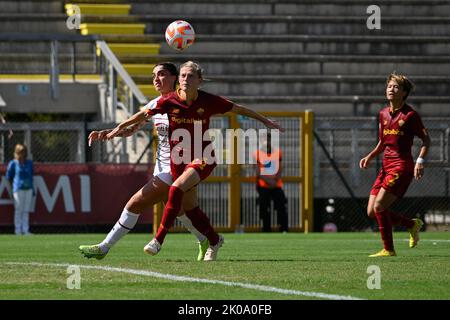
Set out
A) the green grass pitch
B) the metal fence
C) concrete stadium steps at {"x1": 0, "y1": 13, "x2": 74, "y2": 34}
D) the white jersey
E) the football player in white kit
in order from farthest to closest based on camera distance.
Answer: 1. concrete stadium steps at {"x1": 0, "y1": 13, "x2": 74, "y2": 34}
2. the metal fence
3. the white jersey
4. the football player in white kit
5. the green grass pitch

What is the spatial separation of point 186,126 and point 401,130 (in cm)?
271

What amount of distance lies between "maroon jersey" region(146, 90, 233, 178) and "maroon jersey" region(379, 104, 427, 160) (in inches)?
89.1

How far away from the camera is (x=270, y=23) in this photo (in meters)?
30.5

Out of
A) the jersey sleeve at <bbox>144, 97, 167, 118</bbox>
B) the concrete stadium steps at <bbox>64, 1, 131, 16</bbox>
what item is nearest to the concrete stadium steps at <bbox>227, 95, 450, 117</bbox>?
the concrete stadium steps at <bbox>64, 1, 131, 16</bbox>

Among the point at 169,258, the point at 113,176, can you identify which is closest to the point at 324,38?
the point at 113,176

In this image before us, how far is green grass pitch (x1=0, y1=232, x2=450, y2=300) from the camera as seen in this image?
915 centimetres

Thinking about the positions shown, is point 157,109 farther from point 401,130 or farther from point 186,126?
point 401,130

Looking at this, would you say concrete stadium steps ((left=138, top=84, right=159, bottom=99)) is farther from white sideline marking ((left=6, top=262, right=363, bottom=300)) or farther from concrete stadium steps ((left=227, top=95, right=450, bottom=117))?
white sideline marking ((left=6, top=262, right=363, bottom=300))

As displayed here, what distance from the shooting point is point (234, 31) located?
30.4m

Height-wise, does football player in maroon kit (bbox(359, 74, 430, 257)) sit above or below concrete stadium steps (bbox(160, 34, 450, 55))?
Answer: below

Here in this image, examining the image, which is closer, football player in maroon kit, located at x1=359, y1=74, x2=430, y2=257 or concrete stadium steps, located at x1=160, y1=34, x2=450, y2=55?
football player in maroon kit, located at x1=359, y1=74, x2=430, y2=257

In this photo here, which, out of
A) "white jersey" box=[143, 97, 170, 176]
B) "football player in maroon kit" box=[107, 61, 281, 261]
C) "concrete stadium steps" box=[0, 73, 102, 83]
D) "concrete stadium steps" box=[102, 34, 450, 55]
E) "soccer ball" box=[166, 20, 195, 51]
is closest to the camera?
"football player in maroon kit" box=[107, 61, 281, 261]
